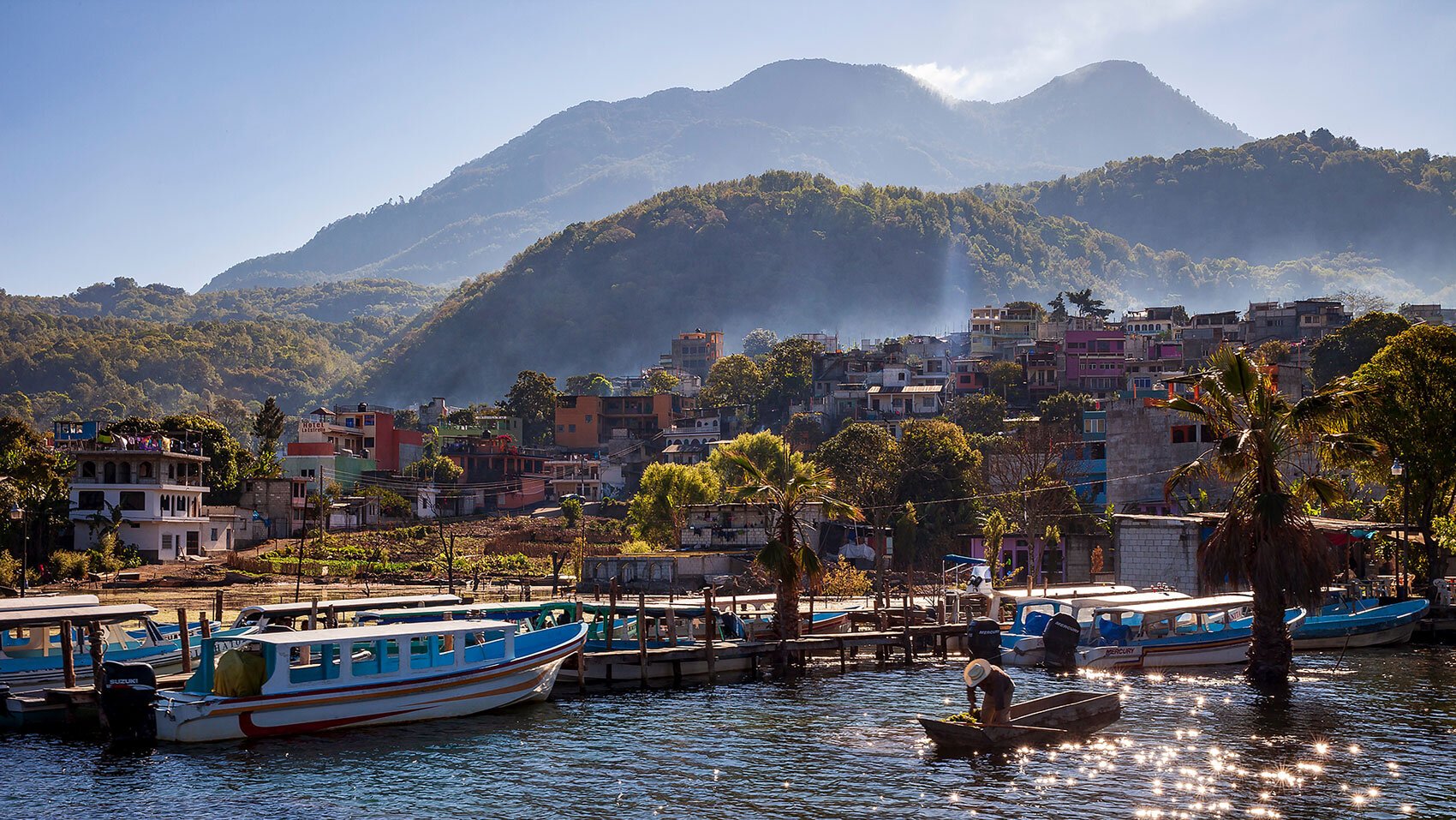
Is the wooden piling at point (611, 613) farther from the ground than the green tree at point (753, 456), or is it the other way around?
the green tree at point (753, 456)

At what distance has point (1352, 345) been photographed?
360ft

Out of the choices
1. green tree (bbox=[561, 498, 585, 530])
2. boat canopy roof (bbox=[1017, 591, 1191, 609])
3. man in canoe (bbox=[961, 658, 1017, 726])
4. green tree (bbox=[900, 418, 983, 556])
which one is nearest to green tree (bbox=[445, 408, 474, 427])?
green tree (bbox=[561, 498, 585, 530])

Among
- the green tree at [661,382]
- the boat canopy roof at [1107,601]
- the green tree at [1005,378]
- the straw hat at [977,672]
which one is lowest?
the straw hat at [977,672]

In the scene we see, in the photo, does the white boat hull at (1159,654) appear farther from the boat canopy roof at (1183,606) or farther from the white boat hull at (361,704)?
the white boat hull at (361,704)

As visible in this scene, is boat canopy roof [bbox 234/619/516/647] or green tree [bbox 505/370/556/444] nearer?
boat canopy roof [bbox 234/619/516/647]

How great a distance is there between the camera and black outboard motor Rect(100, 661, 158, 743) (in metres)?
32.1

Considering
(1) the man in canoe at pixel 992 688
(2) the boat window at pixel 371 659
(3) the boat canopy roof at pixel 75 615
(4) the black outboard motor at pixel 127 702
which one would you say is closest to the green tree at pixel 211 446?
(3) the boat canopy roof at pixel 75 615

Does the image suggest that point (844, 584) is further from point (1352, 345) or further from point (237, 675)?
point (1352, 345)

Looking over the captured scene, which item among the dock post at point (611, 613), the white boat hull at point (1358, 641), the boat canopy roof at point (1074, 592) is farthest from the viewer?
the boat canopy roof at point (1074, 592)

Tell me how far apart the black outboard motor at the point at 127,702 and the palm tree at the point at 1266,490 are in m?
27.5

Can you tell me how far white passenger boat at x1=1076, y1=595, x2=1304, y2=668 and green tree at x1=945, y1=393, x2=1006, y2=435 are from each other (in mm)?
71527

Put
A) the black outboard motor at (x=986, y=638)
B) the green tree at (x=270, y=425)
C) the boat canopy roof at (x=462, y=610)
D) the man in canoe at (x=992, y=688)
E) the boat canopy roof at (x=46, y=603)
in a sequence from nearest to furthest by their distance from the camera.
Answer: the man in canoe at (x=992, y=688) → the boat canopy roof at (x=46, y=603) → the boat canopy roof at (x=462, y=610) → the black outboard motor at (x=986, y=638) → the green tree at (x=270, y=425)

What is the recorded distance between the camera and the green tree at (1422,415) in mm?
54656

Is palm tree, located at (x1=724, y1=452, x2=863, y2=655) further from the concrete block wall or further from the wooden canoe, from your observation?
the concrete block wall
